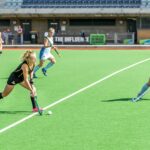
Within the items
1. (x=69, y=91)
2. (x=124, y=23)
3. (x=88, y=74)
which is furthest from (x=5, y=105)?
(x=124, y=23)

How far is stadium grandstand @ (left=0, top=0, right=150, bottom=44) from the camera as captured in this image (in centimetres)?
5947

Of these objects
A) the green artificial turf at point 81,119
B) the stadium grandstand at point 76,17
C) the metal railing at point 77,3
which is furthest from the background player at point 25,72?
the metal railing at point 77,3

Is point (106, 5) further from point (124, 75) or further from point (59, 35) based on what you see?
point (124, 75)

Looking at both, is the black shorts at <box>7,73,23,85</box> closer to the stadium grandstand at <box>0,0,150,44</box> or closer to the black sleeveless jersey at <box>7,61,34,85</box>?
the black sleeveless jersey at <box>7,61,34,85</box>

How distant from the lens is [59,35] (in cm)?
5350

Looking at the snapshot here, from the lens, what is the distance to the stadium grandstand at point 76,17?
2341 inches

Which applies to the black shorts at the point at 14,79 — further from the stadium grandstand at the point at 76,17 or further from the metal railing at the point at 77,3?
the metal railing at the point at 77,3

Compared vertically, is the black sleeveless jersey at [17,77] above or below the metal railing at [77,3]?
above

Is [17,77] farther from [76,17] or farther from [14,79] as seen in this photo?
[76,17]

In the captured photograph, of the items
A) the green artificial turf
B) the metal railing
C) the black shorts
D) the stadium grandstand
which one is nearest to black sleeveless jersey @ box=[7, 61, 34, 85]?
the black shorts

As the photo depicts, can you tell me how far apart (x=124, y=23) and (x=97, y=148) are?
53.1 meters

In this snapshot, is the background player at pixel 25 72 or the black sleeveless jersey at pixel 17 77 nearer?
the background player at pixel 25 72

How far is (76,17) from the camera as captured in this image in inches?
2399

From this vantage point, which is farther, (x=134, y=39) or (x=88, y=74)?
(x=134, y=39)
